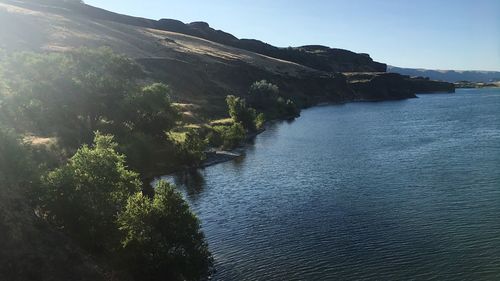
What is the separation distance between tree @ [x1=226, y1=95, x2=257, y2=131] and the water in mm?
23104

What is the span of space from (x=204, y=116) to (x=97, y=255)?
100.0 meters

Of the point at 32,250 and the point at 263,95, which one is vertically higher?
the point at 263,95

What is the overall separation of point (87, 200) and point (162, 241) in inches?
349

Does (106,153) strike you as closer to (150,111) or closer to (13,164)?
(13,164)

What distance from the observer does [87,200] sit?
4278 centimetres

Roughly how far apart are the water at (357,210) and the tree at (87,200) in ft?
38.4

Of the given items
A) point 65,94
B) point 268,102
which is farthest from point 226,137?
point 268,102

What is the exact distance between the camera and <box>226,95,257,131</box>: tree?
138000 mm

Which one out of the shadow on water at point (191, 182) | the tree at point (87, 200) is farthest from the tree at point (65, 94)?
the tree at point (87, 200)

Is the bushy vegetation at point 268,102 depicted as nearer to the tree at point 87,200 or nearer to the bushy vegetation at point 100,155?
the bushy vegetation at point 100,155

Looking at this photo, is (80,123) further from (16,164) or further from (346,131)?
(346,131)

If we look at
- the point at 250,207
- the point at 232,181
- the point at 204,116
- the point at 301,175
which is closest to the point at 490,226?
the point at 250,207

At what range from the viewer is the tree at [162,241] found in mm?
39406

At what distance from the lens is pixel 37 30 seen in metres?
180
